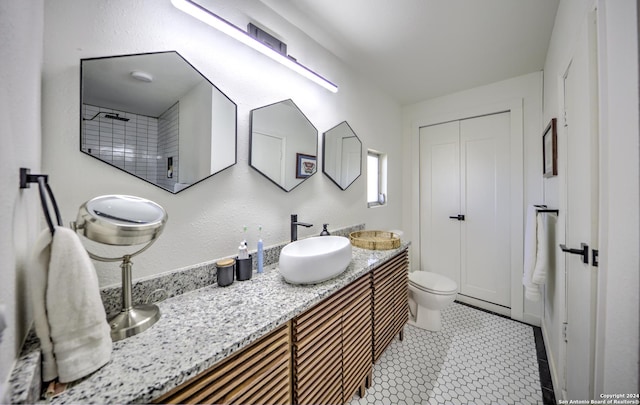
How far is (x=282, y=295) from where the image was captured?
99 cm

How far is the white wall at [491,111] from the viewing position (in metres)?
2.16

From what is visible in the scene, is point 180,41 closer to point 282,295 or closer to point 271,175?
point 271,175

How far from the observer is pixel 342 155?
6.56 ft

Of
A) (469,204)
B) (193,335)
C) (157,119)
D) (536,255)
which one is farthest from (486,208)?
(157,119)

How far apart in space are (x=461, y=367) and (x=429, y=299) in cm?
50

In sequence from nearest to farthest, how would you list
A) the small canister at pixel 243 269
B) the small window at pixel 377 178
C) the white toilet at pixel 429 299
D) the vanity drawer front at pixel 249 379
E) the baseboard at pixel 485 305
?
the vanity drawer front at pixel 249 379 < the small canister at pixel 243 269 < the white toilet at pixel 429 299 < the baseboard at pixel 485 305 < the small window at pixel 377 178

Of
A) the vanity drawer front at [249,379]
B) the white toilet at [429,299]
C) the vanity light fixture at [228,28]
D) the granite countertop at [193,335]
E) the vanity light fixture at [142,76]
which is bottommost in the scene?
the white toilet at [429,299]

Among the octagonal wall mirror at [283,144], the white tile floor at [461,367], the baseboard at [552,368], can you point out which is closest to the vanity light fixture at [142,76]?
the octagonal wall mirror at [283,144]

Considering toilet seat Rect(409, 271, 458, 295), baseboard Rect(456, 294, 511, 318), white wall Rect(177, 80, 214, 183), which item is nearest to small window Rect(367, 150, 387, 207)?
toilet seat Rect(409, 271, 458, 295)

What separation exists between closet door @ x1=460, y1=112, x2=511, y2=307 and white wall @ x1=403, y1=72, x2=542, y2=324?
0.39 feet

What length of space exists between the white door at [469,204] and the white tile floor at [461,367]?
510mm

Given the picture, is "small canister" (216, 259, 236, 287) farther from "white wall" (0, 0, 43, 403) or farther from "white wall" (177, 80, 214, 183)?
"white wall" (0, 0, 43, 403)

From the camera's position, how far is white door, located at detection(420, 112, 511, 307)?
239cm

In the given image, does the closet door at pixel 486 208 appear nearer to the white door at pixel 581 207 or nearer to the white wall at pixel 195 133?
the white door at pixel 581 207
